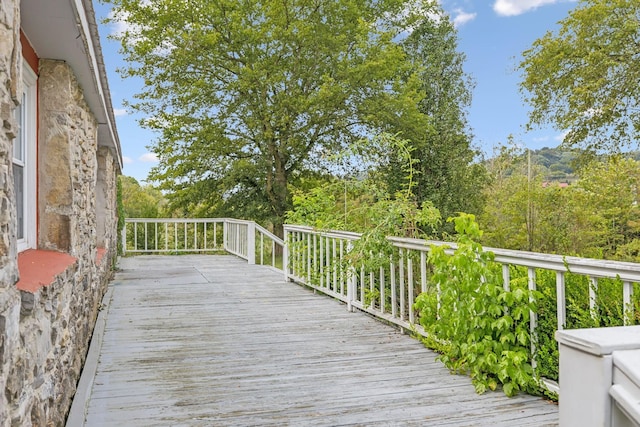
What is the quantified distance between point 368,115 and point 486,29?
9035 millimetres

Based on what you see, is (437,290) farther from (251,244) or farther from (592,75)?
(592,75)

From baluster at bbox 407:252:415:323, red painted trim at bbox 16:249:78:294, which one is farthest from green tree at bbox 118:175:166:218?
red painted trim at bbox 16:249:78:294

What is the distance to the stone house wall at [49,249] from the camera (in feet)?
4.90

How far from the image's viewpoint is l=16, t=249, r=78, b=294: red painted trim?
1.87 metres

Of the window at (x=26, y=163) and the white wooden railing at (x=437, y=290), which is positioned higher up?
the window at (x=26, y=163)

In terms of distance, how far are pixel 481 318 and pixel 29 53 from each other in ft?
9.52

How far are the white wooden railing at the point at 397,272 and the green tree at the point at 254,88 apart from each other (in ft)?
25.6

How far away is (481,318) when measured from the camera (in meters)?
2.92

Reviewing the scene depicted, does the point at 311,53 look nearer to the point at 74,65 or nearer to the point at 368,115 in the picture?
the point at 368,115

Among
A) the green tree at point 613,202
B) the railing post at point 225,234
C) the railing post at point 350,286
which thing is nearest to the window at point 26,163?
the railing post at point 350,286

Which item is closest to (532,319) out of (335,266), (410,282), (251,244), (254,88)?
(410,282)

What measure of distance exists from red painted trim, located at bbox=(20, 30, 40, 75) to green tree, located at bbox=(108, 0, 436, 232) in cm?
1150

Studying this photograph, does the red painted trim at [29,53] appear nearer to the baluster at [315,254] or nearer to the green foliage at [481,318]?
the green foliage at [481,318]

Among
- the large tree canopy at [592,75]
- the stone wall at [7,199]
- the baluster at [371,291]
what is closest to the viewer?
the stone wall at [7,199]
